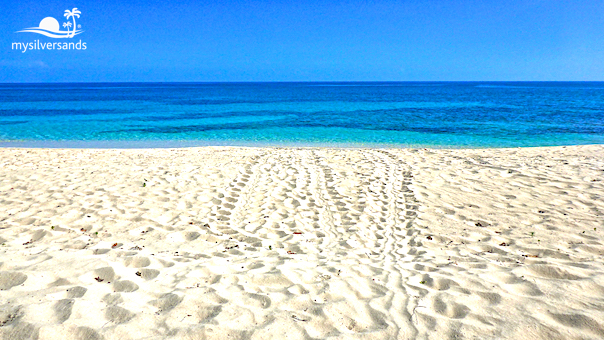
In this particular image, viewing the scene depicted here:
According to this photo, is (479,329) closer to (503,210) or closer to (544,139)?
(503,210)

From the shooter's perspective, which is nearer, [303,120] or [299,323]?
[299,323]

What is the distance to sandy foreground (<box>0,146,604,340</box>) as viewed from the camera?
121 inches

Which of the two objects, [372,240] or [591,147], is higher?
[591,147]

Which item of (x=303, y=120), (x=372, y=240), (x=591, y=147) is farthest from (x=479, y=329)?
(x=303, y=120)

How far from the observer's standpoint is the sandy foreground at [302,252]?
3.09 m

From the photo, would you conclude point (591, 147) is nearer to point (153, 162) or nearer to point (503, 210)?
point (503, 210)

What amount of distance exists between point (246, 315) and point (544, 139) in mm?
20729

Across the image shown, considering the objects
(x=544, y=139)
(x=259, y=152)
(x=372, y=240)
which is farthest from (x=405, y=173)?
(x=544, y=139)

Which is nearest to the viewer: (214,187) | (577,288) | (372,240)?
(577,288)

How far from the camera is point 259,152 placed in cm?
1293

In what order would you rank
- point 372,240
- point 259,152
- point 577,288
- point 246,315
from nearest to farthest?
1. point 246,315
2. point 577,288
3. point 372,240
4. point 259,152

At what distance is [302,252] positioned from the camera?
4969 millimetres

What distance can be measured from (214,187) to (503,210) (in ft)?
18.4

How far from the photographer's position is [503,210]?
21.0 feet
